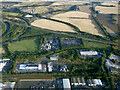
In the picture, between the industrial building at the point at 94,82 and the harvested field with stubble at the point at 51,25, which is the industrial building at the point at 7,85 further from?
the harvested field with stubble at the point at 51,25

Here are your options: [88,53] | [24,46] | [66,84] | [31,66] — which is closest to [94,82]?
[66,84]

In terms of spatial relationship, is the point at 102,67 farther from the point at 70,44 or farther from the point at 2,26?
the point at 2,26

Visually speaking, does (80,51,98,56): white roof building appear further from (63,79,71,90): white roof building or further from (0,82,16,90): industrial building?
(0,82,16,90): industrial building

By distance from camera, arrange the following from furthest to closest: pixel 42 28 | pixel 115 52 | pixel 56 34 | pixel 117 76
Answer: pixel 42 28 < pixel 56 34 < pixel 115 52 < pixel 117 76

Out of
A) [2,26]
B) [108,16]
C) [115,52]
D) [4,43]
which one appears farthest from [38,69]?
[108,16]

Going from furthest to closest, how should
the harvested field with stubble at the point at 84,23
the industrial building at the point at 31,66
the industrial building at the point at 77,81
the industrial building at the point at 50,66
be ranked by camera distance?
the harvested field with stubble at the point at 84,23, the industrial building at the point at 31,66, the industrial building at the point at 50,66, the industrial building at the point at 77,81

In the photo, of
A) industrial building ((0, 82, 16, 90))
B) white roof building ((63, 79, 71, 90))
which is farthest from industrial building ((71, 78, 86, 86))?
industrial building ((0, 82, 16, 90))

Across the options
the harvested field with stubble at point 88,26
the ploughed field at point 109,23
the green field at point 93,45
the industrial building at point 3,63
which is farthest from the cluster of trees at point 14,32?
the ploughed field at point 109,23
